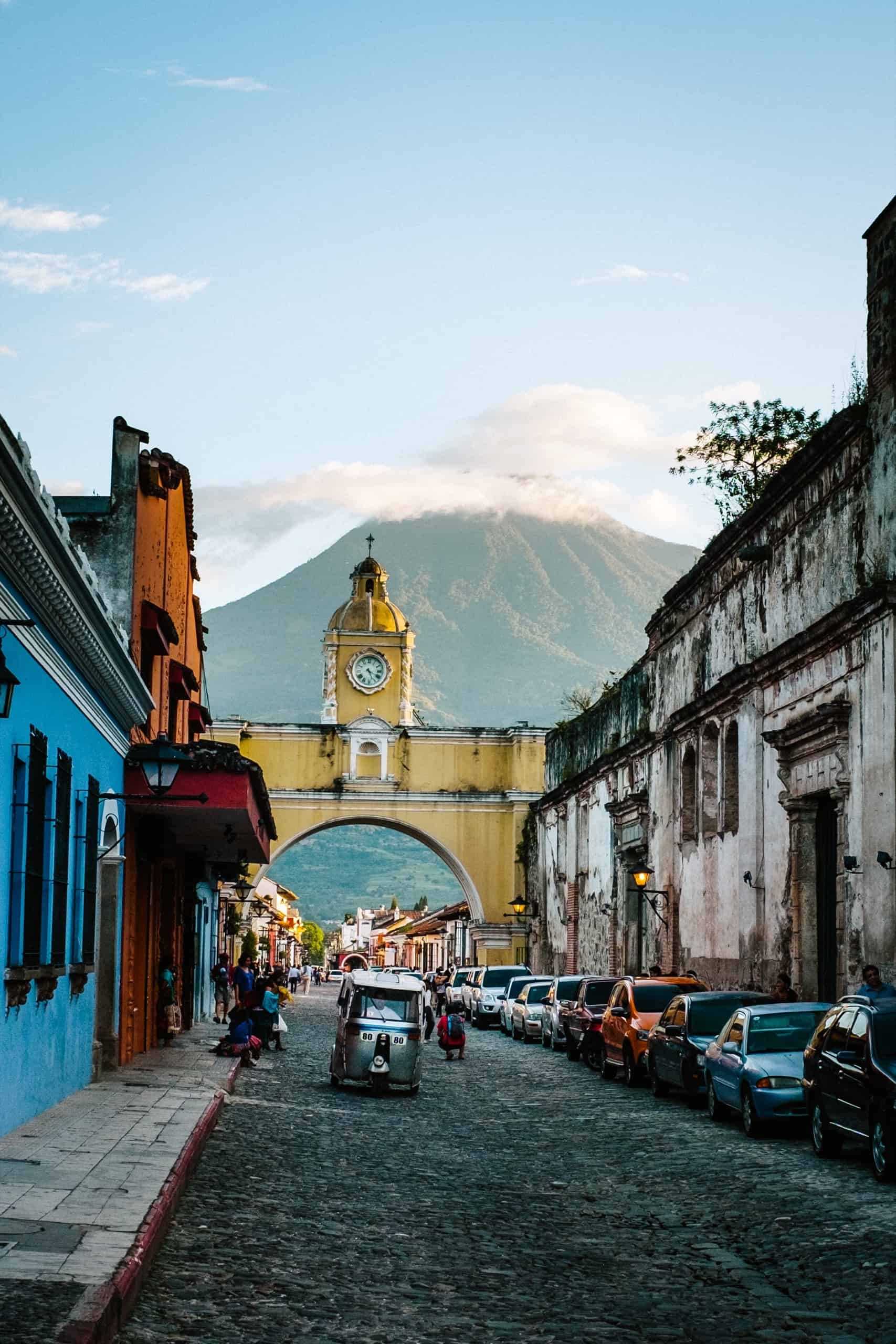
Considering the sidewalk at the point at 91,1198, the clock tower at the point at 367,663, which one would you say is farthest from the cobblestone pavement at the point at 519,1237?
the clock tower at the point at 367,663

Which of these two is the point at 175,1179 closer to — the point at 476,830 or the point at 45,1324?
the point at 45,1324

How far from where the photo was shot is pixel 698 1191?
12148mm

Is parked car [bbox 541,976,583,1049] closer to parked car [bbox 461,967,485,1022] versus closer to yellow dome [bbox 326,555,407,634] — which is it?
parked car [bbox 461,967,485,1022]

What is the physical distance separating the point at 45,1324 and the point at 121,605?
16674mm

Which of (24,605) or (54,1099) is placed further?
(54,1099)

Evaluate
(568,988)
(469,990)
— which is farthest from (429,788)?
(568,988)

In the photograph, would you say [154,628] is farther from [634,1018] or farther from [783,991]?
[783,991]

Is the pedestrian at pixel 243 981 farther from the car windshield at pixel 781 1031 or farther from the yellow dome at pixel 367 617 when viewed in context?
the yellow dome at pixel 367 617

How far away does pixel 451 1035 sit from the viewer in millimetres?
28875

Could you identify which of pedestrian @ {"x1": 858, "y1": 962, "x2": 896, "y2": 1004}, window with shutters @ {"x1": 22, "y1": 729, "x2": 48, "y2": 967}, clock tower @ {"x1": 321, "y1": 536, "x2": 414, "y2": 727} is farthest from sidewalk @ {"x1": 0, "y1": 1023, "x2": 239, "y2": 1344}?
clock tower @ {"x1": 321, "y1": 536, "x2": 414, "y2": 727}

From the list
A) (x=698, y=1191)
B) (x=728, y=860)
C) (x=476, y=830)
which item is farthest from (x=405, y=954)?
(x=698, y=1191)

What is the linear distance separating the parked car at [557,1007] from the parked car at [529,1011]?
143 cm

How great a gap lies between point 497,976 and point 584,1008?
1566cm

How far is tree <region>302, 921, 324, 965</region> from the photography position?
508 ft
